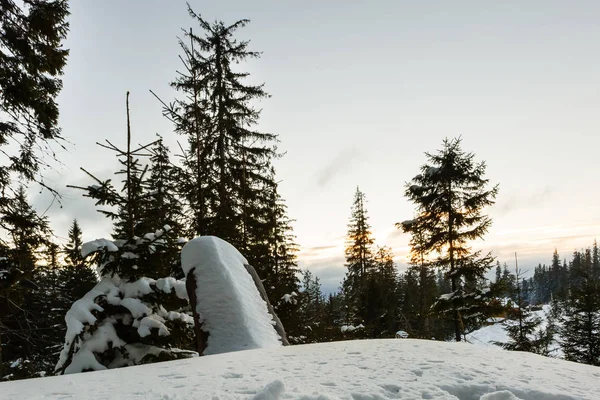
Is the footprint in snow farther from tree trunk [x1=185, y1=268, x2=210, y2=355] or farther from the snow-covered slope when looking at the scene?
tree trunk [x1=185, y1=268, x2=210, y2=355]

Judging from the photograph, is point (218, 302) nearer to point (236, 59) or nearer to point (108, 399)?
point (108, 399)

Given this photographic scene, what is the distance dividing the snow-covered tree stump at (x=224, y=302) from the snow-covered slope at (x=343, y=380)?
→ 8.10 ft

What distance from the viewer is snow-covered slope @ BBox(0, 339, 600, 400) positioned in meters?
2.33

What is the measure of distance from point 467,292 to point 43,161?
16667 mm

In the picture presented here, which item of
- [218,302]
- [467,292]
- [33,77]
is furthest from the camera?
[467,292]

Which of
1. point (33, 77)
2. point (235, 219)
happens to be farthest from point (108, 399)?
point (235, 219)

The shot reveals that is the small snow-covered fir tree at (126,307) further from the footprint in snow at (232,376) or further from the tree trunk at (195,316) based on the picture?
the footprint in snow at (232,376)

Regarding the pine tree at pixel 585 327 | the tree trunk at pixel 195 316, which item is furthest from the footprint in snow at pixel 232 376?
the pine tree at pixel 585 327

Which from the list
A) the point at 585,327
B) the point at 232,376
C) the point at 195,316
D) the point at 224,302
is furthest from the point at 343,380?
the point at 585,327

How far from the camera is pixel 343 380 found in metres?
2.59

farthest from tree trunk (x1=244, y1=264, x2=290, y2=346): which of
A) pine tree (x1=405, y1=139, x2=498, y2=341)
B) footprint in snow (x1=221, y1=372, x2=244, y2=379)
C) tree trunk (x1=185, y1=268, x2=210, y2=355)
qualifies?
pine tree (x1=405, y1=139, x2=498, y2=341)

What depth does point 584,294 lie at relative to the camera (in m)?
19.6

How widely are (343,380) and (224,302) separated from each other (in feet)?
13.7

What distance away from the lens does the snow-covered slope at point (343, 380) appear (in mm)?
2330
